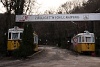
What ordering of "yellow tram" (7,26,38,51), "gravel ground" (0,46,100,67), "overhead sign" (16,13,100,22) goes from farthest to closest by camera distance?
1. "overhead sign" (16,13,100,22)
2. "yellow tram" (7,26,38,51)
3. "gravel ground" (0,46,100,67)

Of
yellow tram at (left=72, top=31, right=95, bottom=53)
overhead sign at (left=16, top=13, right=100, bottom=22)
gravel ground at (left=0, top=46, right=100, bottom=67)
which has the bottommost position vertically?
gravel ground at (left=0, top=46, right=100, bottom=67)

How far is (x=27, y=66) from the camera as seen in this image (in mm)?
20156

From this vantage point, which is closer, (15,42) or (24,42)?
(24,42)

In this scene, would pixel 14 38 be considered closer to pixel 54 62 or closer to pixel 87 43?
pixel 87 43

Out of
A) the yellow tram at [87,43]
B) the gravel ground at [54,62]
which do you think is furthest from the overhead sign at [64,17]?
the gravel ground at [54,62]

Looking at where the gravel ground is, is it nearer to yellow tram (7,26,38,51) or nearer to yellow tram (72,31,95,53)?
yellow tram (7,26,38,51)

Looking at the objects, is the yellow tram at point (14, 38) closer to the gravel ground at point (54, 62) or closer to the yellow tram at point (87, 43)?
the gravel ground at point (54, 62)

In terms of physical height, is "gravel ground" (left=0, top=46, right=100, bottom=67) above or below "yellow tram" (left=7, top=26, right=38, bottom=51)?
below

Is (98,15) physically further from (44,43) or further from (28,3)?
(44,43)

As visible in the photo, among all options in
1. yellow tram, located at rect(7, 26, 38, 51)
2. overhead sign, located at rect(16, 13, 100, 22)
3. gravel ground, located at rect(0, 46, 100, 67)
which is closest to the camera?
gravel ground, located at rect(0, 46, 100, 67)

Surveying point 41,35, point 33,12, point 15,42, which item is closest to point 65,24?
point 41,35

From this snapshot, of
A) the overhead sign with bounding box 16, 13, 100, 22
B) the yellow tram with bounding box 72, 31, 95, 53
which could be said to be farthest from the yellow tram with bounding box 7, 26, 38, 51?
the yellow tram with bounding box 72, 31, 95, 53

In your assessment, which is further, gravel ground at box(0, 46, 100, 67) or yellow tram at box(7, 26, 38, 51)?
yellow tram at box(7, 26, 38, 51)

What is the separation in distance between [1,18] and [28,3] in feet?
17.9
